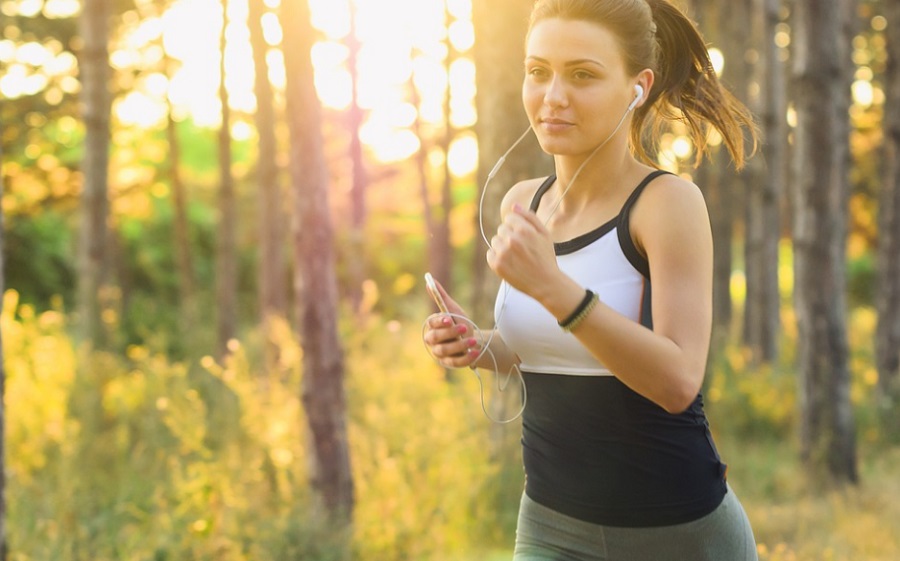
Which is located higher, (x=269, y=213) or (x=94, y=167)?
(x=94, y=167)

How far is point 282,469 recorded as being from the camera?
21.2 feet

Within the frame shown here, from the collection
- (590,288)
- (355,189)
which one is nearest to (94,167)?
(355,189)

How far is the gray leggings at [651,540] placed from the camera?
2.30 m

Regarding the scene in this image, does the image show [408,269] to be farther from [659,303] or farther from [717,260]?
[659,303]

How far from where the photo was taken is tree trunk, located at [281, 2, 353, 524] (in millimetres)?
6219

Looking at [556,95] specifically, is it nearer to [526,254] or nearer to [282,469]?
[526,254]

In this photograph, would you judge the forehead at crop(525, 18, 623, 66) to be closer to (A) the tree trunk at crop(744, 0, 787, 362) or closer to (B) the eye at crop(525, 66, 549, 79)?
(B) the eye at crop(525, 66, 549, 79)

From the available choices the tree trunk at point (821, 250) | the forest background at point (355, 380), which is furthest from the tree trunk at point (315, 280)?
the tree trunk at point (821, 250)

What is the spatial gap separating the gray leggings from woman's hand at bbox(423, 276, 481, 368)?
42cm

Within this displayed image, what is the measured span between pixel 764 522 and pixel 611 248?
198 inches

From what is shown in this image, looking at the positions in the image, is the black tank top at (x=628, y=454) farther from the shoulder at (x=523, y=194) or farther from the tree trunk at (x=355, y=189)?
the tree trunk at (x=355, y=189)

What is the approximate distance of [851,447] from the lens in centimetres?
773

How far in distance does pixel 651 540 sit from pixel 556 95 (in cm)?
102

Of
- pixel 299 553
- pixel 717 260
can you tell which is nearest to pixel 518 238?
pixel 299 553
